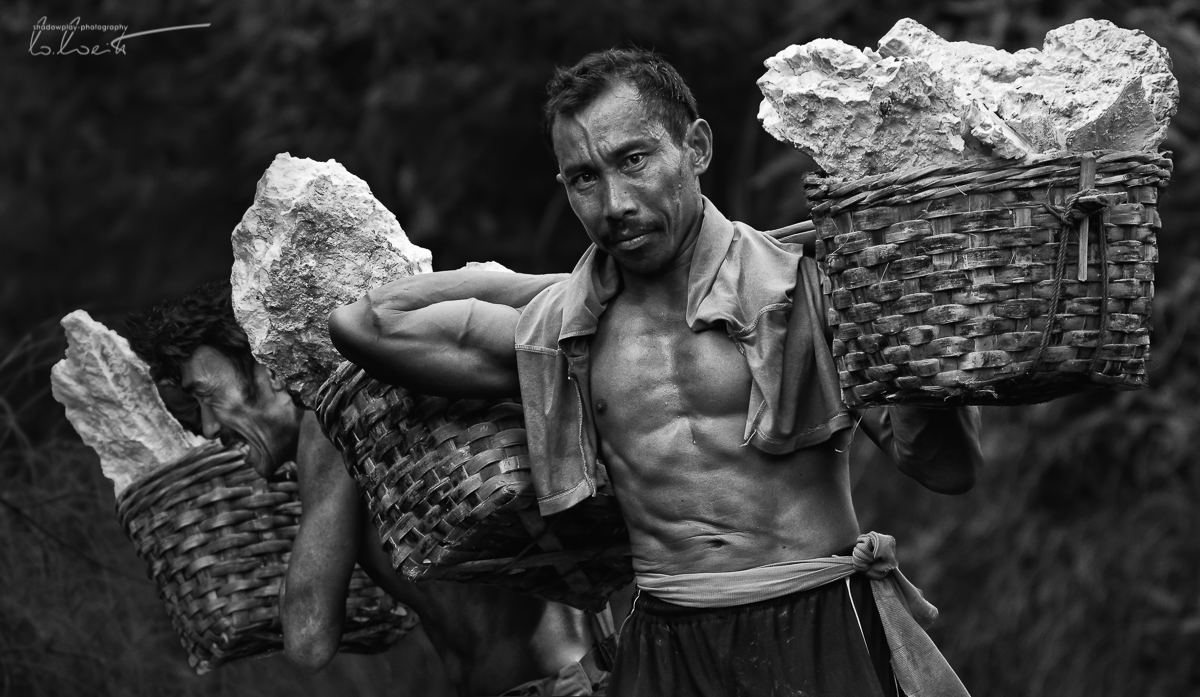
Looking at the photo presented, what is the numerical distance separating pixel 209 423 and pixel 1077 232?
214 centimetres

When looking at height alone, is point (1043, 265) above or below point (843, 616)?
above

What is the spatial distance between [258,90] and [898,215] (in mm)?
5843

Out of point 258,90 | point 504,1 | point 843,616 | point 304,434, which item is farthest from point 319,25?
point 843,616

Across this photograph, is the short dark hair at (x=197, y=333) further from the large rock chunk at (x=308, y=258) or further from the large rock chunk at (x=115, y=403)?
the large rock chunk at (x=308, y=258)

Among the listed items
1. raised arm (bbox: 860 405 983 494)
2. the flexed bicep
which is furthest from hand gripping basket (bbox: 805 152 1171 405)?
the flexed bicep

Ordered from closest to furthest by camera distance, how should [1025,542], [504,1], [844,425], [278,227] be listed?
[844,425], [278,227], [1025,542], [504,1]

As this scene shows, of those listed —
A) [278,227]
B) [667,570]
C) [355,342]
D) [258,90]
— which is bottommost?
[667,570]

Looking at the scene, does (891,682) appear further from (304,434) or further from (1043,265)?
(304,434)

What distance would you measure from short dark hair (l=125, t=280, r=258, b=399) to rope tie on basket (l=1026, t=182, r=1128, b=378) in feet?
6.37

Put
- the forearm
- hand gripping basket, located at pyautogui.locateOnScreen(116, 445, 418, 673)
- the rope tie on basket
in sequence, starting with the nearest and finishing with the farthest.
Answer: the rope tie on basket
the forearm
hand gripping basket, located at pyautogui.locateOnScreen(116, 445, 418, 673)

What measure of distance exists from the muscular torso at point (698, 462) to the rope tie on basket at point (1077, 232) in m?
0.44

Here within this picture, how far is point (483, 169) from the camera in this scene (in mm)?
7465

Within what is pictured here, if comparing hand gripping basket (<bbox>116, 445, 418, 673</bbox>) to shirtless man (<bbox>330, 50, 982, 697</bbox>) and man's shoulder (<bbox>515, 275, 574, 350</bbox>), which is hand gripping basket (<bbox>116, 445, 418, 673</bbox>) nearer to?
shirtless man (<bbox>330, 50, 982, 697</bbox>)

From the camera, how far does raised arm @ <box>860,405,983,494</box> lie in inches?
97.3
